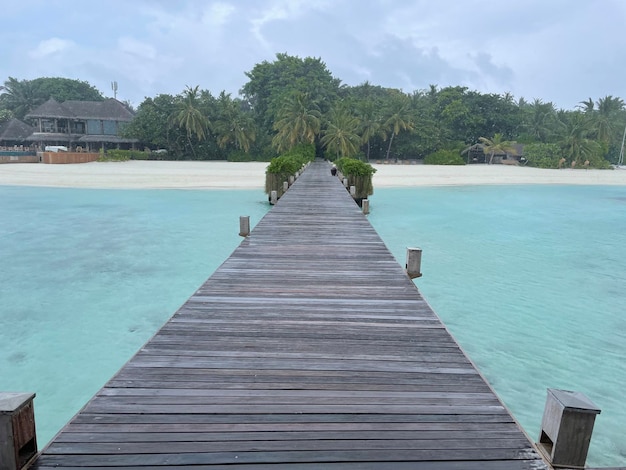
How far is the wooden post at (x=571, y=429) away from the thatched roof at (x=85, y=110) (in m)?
→ 61.1

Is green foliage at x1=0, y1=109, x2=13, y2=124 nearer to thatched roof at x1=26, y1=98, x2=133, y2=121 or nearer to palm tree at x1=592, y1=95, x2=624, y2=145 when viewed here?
thatched roof at x1=26, y1=98, x2=133, y2=121

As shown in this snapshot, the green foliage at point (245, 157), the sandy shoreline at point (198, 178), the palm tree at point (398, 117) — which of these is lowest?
the sandy shoreline at point (198, 178)

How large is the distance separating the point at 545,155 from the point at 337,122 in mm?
29562

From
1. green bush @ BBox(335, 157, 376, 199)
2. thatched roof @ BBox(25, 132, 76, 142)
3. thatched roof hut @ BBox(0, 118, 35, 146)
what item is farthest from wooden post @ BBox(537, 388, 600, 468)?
thatched roof hut @ BBox(0, 118, 35, 146)

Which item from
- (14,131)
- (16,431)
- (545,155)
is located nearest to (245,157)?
(14,131)

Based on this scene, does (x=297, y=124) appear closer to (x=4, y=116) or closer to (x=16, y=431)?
(x=4, y=116)

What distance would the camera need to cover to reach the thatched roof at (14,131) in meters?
54.4

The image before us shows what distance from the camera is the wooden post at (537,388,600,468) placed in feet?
8.67

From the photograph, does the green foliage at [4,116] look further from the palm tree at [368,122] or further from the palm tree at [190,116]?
the palm tree at [368,122]

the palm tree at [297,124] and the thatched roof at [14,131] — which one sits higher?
the palm tree at [297,124]

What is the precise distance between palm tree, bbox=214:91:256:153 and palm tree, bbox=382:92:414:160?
682 inches

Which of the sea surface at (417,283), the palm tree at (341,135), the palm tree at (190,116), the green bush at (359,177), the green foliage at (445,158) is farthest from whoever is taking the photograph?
the green foliage at (445,158)

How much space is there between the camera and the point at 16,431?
251cm

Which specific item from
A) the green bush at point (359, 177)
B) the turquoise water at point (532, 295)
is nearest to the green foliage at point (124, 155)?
the turquoise water at point (532, 295)
